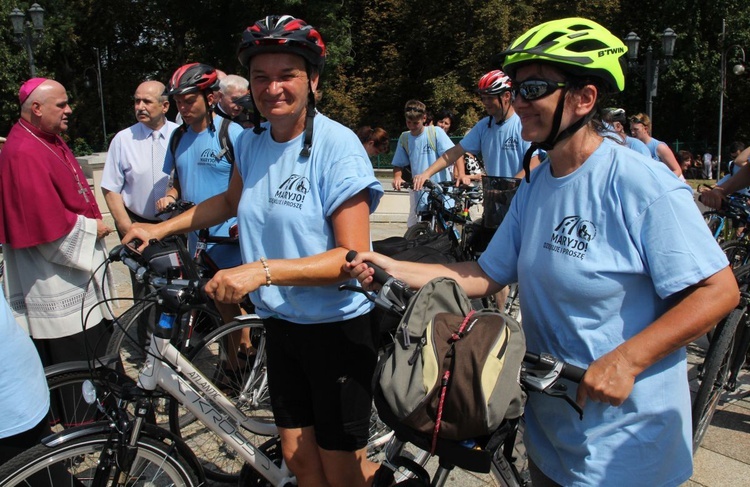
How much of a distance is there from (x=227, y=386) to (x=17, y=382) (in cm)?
161

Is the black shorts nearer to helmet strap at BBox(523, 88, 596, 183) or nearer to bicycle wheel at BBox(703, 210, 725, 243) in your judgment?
helmet strap at BBox(523, 88, 596, 183)

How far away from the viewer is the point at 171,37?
39469 millimetres

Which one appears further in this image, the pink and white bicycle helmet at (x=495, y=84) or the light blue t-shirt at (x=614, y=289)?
the pink and white bicycle helmet at (x=495, y=84)

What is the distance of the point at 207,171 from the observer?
4.66m

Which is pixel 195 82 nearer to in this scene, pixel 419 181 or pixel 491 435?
pixel 419 181

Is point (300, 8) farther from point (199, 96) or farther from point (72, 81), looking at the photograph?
point (199, 96)

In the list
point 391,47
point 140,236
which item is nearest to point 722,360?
point 140,236

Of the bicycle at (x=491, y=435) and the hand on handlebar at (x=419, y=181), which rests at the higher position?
the bicycle at (x=491, y=435)

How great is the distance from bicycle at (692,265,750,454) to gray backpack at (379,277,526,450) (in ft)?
7.73

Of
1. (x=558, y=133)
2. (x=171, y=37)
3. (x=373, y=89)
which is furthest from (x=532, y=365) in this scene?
(x=171, y=37)

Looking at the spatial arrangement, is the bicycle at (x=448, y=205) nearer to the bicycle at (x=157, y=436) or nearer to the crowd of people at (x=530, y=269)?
the bicycle at (x=157, y=436)

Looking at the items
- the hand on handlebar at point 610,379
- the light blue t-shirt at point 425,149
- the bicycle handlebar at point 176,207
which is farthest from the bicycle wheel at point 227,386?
the light blue t-shirt at point 425,149

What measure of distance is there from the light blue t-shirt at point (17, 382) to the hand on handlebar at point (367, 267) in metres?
1.14

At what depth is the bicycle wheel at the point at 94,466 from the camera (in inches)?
93.2
